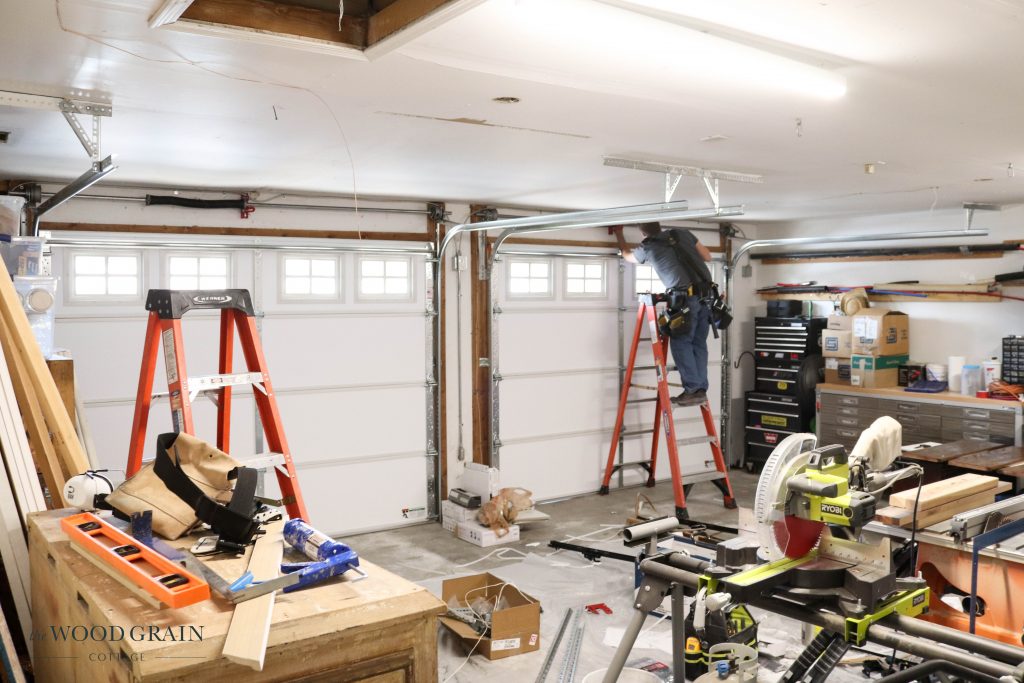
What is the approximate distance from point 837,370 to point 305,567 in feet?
23.4

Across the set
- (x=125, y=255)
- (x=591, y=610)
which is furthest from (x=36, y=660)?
(x=125, y=255)

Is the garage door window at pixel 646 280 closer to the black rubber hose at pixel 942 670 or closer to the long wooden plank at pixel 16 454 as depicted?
the black rubber hose at pixel 942 670

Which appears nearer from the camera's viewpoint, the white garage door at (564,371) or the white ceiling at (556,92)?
the white ceiling at (556,92)

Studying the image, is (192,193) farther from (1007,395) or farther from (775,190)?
(1007,395)

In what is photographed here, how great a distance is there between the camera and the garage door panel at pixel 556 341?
7.14 meters

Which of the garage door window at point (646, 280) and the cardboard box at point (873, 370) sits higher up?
the garage door window at point (646, 280)

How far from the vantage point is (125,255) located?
5480 mm

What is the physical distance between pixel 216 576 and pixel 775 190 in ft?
17.0

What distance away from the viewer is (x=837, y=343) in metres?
7.80

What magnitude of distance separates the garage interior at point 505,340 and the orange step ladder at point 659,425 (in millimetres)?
66

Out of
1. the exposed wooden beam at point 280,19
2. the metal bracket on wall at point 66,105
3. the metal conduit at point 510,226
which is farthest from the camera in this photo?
the metal conduit at point 510,226

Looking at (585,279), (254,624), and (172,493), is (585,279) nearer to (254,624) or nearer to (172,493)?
(172,493)

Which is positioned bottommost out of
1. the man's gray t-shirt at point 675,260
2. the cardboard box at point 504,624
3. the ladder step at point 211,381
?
the cardboard box at point 504,624

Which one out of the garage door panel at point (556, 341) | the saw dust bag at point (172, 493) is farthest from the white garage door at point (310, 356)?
the saw dust bag at point (172, 493)
